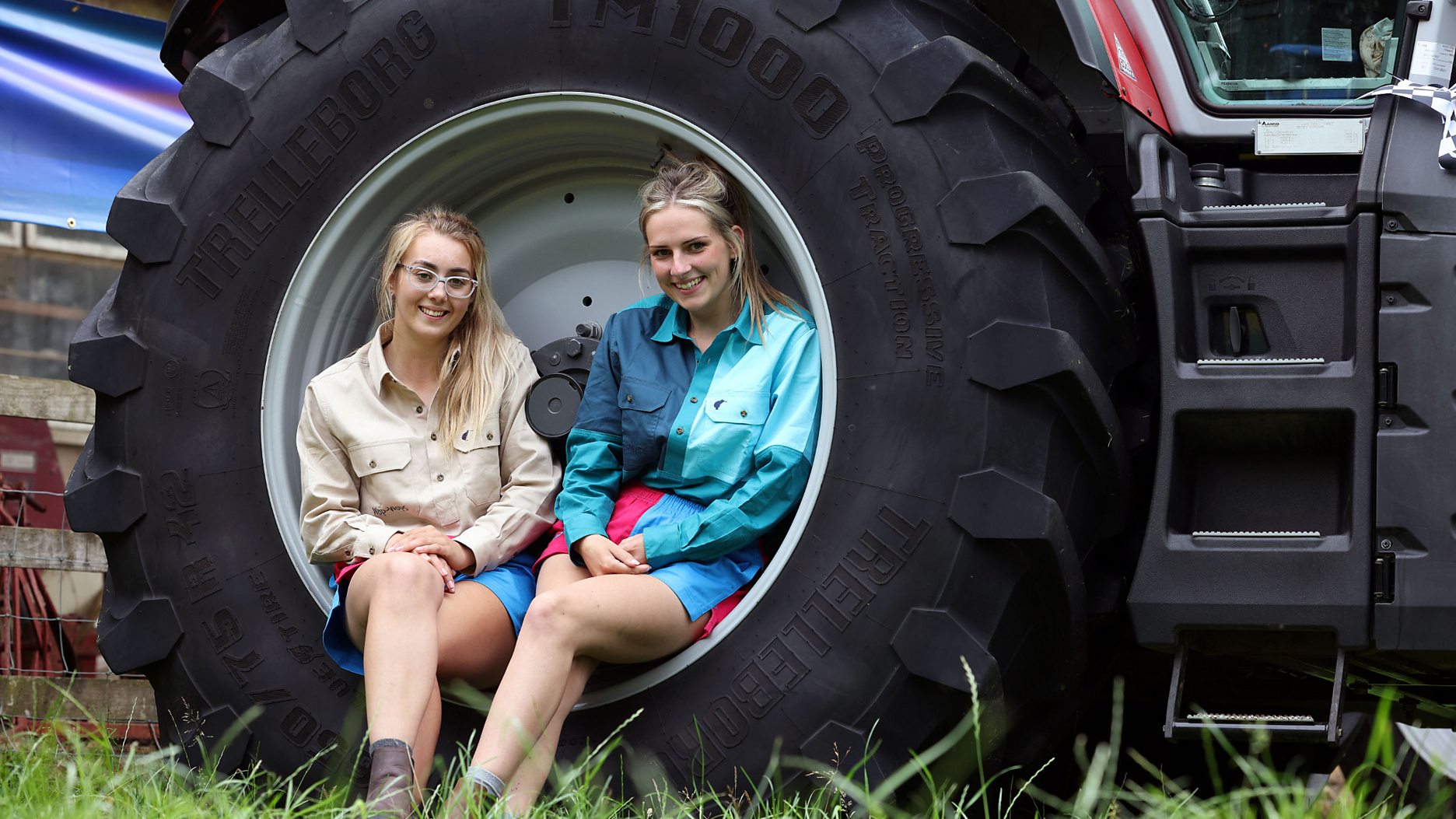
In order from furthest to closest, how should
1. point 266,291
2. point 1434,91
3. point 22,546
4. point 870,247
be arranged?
1. point 22,546
2. point 266,291
3. point 870,247
4. point 1434,91

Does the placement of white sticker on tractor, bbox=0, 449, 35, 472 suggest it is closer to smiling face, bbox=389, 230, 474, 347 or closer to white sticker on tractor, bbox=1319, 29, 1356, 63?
smiling face, bbox=389, 230, 474, 347

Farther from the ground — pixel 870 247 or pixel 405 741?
pixel 870 247

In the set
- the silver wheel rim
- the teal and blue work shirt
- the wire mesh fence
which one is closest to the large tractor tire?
the silver wheel rim

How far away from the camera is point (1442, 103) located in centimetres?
206

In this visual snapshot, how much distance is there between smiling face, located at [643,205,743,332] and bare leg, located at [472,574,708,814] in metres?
0.53

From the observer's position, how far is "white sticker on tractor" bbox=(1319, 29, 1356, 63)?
7.68 ft

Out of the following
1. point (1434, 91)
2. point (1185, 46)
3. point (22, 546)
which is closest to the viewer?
point (1434, 91)

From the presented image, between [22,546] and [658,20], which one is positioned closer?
[658,20]

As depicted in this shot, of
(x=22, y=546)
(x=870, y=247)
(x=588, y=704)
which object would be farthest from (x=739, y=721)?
(x=22, y=546)

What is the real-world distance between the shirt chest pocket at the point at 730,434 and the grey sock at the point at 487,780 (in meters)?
0.65

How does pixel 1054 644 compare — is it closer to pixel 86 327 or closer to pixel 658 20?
pixel 658 20

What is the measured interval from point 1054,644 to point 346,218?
1450mm

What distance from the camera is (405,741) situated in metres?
2.21

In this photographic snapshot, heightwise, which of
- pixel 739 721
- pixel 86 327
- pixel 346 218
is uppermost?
pixel 346 218
